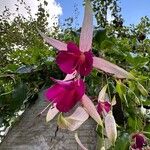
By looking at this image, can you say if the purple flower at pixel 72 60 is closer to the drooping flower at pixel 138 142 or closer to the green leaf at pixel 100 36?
the drooping flower at pixel 138 142

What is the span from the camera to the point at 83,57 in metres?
0.44

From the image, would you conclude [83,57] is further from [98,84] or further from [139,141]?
[98,84]

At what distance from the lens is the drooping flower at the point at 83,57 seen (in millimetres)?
421

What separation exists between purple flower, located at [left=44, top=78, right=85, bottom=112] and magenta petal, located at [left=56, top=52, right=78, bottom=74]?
0.04 ft

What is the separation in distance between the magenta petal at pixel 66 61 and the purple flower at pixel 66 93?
1 cm

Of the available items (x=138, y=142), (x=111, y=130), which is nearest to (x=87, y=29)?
(x=111, y=130)

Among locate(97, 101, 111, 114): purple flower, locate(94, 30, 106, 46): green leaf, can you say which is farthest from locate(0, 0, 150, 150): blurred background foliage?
locate(97, 101, 111, 114): purple flower

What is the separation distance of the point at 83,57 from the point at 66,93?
41 mm

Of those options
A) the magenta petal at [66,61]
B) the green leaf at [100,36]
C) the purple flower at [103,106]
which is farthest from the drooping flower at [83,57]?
the green leaf at [100,36]

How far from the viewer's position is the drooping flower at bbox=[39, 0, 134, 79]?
0.42 meters

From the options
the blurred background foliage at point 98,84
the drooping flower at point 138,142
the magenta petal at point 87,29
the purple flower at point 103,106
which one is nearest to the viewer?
the magenta petal at point 87,29

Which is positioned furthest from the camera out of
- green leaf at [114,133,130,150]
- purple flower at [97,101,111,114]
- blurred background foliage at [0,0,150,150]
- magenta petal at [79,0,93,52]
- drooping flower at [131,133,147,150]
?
blurred background foliage at [0,0,150,150]

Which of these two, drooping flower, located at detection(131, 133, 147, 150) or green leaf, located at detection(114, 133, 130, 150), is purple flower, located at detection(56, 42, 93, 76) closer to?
drooping flower, located at detection(131, 133, 147, 150)

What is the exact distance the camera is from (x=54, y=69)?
117 cm
